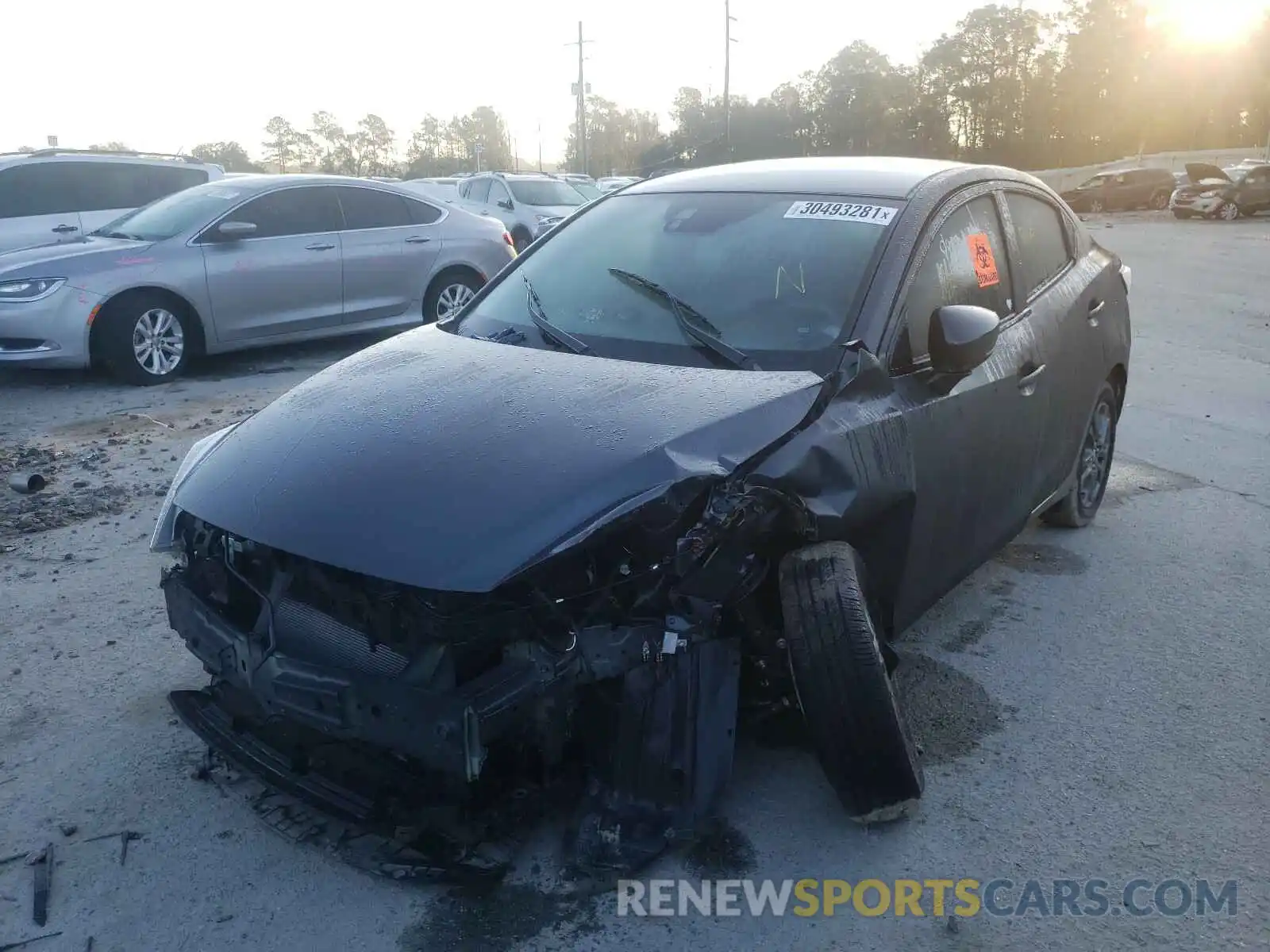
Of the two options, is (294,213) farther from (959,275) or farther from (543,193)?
(543,193)

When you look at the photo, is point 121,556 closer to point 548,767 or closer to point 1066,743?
point 548,767

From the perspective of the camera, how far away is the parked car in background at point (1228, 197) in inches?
1179

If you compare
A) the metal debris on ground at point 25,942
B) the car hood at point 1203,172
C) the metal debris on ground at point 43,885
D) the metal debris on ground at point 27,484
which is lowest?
the metal debris on ground at point 25,942

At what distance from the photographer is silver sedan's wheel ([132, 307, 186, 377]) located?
27.6 ft

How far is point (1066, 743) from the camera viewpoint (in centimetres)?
341

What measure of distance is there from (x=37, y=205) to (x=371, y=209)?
3.64 m

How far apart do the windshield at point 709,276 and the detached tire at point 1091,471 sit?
6.73 feet

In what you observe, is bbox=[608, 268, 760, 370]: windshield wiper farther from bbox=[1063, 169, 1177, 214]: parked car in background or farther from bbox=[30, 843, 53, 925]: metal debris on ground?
bbox=[1063, 169, 1177, 214]: parked car in background

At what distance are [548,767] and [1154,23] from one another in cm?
7089

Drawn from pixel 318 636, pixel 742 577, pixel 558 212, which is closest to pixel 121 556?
pixel 318 636

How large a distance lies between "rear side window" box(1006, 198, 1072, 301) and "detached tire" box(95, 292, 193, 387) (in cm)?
667

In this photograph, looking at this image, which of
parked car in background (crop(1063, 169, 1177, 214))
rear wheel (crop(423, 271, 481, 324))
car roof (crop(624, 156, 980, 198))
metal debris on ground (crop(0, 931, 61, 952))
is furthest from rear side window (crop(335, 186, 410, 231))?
parked car in background (crop(1063, 169, 1177, 214))

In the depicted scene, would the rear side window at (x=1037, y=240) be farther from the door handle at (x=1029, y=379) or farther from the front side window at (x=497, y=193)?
the front side window at (x=497, y=193)

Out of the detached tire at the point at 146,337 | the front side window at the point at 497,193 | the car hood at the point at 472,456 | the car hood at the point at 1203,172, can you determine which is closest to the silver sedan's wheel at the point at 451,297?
the detached tire at the point at 146,337
